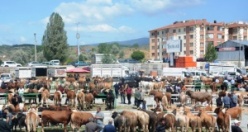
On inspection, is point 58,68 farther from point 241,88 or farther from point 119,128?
point 119,128

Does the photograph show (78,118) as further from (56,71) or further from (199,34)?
(199,34)

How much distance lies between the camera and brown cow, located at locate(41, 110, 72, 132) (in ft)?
62.5

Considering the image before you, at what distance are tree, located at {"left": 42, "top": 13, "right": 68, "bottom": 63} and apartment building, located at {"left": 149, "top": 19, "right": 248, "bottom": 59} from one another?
104 feet

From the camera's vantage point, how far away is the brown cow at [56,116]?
750 inches

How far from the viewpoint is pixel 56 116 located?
19.1 meters

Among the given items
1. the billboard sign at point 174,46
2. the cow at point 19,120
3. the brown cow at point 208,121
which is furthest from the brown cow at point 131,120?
the billboard sign at point 174,46

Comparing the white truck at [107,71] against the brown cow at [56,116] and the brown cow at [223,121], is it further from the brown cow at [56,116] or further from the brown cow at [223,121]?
the brown cow at [223,121]

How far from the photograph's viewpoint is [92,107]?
28203mm

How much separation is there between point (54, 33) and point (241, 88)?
55373mm

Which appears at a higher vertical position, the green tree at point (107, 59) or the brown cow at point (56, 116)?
the green tree at point (107, 59)

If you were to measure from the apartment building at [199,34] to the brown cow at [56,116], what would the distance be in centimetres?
9009

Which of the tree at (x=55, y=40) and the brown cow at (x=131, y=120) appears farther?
the tree at (x=55, y=40)

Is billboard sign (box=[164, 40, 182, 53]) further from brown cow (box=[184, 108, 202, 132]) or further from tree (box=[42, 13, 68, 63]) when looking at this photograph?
brown cow (box=[184, 108, 202, 132])

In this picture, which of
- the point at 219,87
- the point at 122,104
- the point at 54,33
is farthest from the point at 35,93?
the point at 54,33
